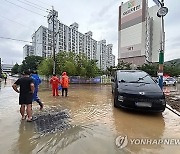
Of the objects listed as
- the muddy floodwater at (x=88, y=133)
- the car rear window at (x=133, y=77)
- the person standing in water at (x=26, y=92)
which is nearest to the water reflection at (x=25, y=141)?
the muddy floodwater at (x=88, y=133)

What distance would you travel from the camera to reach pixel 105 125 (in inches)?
224

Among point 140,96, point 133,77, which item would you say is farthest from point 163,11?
point 140,96

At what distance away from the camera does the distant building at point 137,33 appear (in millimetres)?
76438

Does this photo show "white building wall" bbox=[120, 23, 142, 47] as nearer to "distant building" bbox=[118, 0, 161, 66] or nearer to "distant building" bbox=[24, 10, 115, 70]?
"distant building" bbox=[118, 0, 161, 66]

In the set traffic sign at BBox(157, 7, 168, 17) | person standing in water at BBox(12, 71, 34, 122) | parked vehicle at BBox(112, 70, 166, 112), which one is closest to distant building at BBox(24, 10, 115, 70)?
traffic sign at BBox(157, 7, 168, 17)

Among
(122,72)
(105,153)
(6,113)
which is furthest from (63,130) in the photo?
(122,72)

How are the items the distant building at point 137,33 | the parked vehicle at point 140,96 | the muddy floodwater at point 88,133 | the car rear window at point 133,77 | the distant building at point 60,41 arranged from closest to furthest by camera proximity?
the muddy floodwater at point 88,133
the parked vehicle at point 140,96
the car rear window at point 133,77
the distant building at point 60,41
the distant building at point 137,33

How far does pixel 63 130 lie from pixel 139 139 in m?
1.81

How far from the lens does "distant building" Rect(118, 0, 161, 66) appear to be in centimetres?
7644

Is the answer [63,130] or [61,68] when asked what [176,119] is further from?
[61,68]

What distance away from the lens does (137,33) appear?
3095 inches

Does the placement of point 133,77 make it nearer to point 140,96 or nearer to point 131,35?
point 140,96

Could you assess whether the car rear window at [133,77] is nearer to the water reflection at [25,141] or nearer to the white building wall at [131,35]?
the water reflection at [25,141]

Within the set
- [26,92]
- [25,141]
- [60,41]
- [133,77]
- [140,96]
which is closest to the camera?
[25,141]
